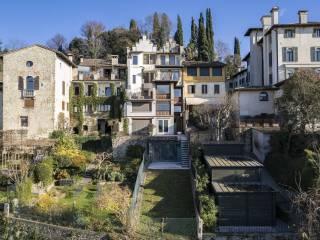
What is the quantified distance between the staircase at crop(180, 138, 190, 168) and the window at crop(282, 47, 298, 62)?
607 inches

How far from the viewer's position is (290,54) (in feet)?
148

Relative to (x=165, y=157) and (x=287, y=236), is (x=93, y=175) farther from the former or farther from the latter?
(x=287, y=236)

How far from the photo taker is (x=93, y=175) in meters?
35.7

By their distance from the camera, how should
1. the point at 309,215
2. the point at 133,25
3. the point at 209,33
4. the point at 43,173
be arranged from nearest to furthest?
1. the point at 309,215
2. the point at 43,173
3. the point at 209,33
4. the point at 133,25

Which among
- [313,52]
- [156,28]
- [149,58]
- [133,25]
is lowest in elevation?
[313,52]

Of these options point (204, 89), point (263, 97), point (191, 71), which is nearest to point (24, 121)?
point (191, 71)

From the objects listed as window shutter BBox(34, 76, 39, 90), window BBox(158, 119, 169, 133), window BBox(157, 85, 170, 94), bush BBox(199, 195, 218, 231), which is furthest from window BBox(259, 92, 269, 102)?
window shutter BBox(34, 76, 39, 90)

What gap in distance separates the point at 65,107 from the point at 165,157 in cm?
1614

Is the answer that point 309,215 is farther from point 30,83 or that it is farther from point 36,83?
point 30,83

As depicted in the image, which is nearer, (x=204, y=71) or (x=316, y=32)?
(x=316, y=32)

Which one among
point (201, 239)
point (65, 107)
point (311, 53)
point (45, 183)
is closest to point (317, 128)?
point (311, 53)

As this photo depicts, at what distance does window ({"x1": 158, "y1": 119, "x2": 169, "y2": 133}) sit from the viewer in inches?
1905

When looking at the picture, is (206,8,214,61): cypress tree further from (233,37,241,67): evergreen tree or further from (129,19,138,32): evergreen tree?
(129,19,138,32): evergreen tree

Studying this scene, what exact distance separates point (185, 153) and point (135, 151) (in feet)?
17.6
